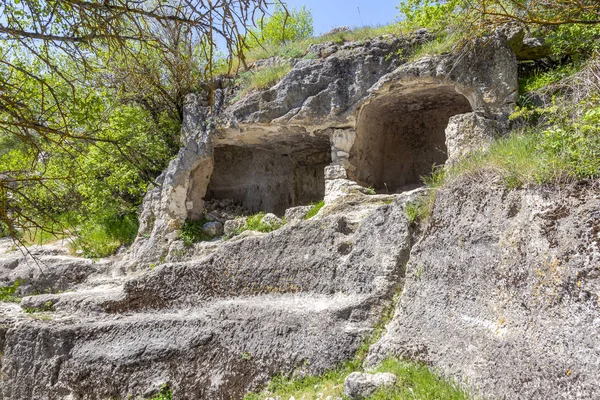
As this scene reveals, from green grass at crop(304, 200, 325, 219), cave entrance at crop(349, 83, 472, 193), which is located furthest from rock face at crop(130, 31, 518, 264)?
green grass at crop(304, 200, 325, 219)

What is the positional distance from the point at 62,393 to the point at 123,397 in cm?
92

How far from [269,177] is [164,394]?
6.27 metres

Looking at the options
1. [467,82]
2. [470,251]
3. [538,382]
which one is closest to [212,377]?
[470,251]

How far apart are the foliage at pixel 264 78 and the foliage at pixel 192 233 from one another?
8.29 feet

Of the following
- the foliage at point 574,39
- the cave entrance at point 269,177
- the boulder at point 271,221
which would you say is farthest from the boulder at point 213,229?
the foliage at point 574,39

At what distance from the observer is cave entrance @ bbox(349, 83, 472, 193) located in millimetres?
8938

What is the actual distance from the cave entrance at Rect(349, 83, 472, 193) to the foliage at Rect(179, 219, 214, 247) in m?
2.74

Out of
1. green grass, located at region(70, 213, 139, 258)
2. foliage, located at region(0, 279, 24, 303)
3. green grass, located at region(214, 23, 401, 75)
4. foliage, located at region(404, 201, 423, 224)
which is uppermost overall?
green grass, located at region(214, 23, 401, 75)

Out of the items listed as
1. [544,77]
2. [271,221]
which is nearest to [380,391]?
[271,221]

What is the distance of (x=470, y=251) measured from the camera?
426cm

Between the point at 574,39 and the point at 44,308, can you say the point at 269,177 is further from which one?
the point at 574,39

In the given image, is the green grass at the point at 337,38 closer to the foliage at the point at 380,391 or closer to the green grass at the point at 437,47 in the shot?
the green grass at the point at 437,47

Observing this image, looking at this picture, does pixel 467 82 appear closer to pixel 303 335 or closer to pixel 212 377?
pixel 303 335

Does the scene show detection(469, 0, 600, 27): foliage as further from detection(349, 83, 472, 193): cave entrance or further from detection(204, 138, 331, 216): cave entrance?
detection(204, 138, 331, 216): cave entrance
